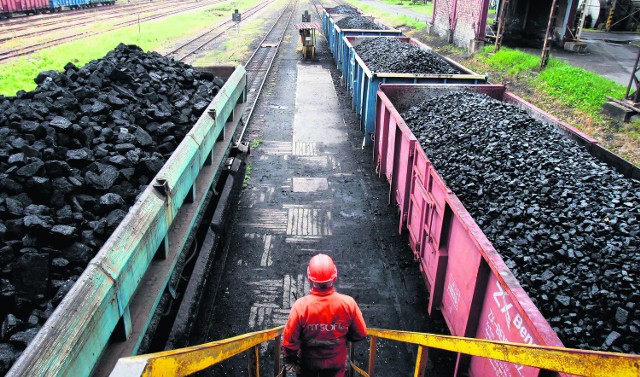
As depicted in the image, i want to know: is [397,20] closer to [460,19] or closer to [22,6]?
[460,19]

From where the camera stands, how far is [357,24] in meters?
19.1

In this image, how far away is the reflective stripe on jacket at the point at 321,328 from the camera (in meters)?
3.04

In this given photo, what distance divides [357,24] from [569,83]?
9.45 metres

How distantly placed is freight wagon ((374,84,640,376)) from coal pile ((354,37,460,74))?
8.02 ft

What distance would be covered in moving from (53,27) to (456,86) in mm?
26943

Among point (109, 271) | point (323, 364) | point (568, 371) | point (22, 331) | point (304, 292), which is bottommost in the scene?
point (304, 292)

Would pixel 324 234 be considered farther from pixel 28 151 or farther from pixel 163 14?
pixel 163 14

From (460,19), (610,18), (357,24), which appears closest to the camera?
(357,24)

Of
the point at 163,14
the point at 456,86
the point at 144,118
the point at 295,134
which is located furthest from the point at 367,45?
the point at 163,14

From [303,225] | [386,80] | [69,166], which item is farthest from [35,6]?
[69,166]

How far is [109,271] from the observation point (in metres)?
2.81

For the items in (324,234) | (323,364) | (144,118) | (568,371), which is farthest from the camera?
(324,234)

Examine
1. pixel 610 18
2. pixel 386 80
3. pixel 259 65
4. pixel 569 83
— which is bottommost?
pixel 259 65

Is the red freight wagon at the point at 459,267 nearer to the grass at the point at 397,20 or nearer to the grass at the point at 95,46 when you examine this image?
the grass at the point at 95,46
